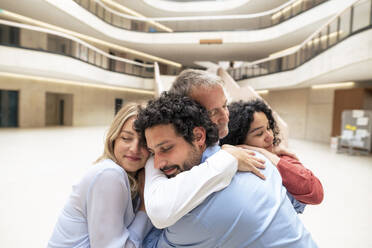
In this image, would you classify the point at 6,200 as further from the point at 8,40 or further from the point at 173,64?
the point at 173,64

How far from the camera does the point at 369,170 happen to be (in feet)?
19.4

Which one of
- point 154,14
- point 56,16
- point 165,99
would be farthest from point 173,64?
point 165,99

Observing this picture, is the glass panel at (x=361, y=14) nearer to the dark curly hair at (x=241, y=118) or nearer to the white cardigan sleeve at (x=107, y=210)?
the dark curly hair at (x=241, y=118)

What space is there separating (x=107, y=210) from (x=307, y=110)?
14.0 metres

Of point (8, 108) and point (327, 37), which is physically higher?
point (327, 37)

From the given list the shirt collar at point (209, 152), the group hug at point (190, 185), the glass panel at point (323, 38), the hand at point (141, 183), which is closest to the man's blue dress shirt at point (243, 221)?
the group hug at point (190, 185)

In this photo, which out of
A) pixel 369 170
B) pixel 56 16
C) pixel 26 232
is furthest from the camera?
pixel 56 16

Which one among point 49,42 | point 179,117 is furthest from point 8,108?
point 179,117

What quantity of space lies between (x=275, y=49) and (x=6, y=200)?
17.5m

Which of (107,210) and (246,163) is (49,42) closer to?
(107,210)

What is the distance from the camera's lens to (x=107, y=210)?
1.14 metres

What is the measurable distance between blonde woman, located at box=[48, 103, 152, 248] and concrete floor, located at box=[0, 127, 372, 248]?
1.54 metres

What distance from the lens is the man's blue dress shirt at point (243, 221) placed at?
34.4 inches

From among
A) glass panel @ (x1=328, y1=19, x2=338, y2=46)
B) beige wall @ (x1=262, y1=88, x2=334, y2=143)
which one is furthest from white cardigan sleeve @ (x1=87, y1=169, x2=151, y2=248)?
beige wall @ (x1=262, y1=88, x2=334, y2=143)
